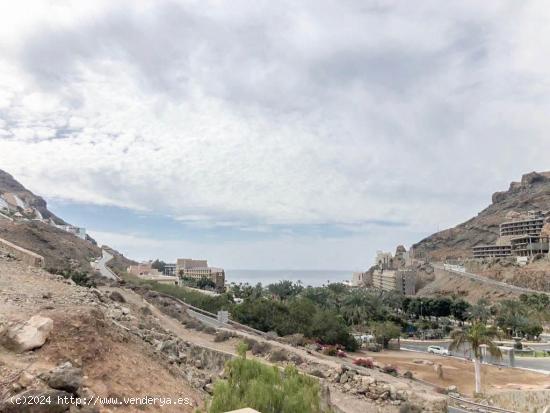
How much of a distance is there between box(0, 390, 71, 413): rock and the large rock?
215cm

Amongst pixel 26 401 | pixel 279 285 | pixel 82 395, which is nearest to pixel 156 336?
pixel 82 395

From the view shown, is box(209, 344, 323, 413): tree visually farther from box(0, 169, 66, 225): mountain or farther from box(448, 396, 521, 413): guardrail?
A: box(0, 169, 66, 225): mountain

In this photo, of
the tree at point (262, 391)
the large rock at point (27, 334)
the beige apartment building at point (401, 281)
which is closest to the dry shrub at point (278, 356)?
the tree at point (262, 391)

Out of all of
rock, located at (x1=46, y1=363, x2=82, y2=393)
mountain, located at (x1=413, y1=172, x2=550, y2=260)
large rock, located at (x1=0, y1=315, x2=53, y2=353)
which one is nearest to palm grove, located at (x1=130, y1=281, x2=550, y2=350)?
large rock, located at (x1=0, y1=315, x2=53, y2=353)

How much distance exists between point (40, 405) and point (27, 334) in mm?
2630

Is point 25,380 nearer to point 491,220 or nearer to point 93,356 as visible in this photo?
point 93,356

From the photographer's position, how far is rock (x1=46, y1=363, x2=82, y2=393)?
277 inches

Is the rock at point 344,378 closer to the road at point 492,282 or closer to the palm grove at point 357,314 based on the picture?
the palm grove at point 357,314

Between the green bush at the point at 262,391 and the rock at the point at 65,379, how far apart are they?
230cm

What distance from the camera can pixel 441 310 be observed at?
75312 mm

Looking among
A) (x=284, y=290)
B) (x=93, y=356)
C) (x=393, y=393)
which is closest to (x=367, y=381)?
(x=393, y=393)

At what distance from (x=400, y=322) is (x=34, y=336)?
201ft

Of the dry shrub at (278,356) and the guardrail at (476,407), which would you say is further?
the dry shrub at (278,356)

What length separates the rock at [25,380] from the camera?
23.0ft
